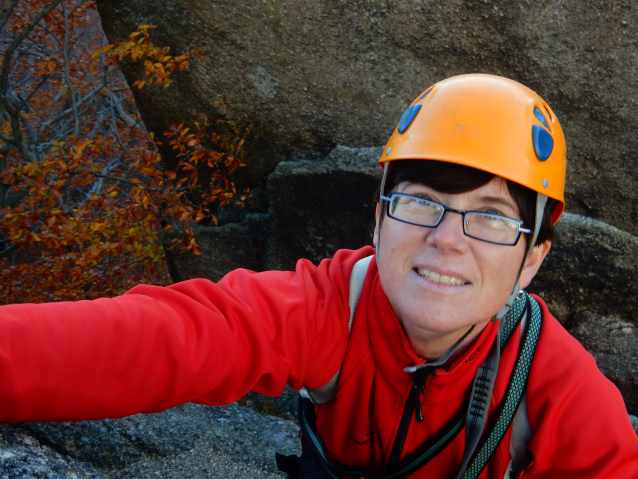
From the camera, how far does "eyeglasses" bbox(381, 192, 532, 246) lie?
1762mm

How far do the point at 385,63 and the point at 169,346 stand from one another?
389cm

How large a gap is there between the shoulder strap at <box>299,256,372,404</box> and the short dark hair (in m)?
0.40

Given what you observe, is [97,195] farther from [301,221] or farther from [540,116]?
[540,116]

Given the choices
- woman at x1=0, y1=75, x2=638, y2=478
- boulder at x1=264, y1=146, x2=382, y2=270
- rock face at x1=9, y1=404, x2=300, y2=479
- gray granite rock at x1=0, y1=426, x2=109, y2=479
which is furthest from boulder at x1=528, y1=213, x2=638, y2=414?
gray granite rock at x1=0, y1=426, x2=109, y2=479

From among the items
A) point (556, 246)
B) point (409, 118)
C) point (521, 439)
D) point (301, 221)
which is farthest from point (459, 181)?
point (301, 221)

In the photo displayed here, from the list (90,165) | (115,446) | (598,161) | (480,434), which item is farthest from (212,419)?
(598,161)

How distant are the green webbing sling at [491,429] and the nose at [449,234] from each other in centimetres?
59

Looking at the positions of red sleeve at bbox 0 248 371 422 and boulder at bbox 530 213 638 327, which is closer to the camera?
red sleeve at bbox 0 248 371 422

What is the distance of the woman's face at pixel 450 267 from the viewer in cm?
173

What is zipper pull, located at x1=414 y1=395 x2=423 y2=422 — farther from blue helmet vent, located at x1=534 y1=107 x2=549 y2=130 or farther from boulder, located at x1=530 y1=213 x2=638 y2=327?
boulder, located at x1=530 y1=213 x2=638 y2=327

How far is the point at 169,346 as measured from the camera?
56.1 inches

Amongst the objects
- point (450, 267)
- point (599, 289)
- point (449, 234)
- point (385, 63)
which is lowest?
point (599, 289)

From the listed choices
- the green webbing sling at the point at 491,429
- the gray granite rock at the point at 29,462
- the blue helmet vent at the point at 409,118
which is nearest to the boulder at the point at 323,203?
the blue helmet vent at the point at 409,118

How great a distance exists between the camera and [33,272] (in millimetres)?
5109
